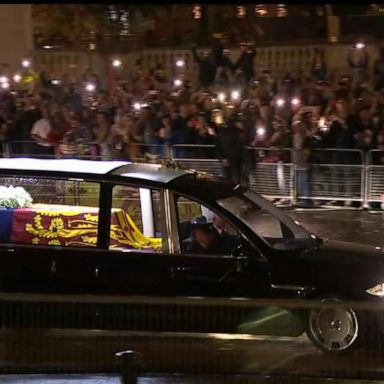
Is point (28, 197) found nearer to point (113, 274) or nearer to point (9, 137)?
point (113, 274)

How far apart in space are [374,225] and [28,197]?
6.44 meters

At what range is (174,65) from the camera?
67.5ft

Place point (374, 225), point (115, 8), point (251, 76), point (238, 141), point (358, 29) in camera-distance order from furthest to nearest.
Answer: point (115, 8), point (358, 29), point (251, 76), point (238, 141), point (374, 225)

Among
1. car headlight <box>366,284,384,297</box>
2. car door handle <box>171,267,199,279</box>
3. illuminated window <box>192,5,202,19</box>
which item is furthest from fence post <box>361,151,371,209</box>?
illuminated window <box>192,5,202,19</box>

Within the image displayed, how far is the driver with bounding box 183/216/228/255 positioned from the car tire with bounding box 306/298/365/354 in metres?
0.92

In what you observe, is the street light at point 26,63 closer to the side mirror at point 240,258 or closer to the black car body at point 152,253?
the black car body at point 152,253

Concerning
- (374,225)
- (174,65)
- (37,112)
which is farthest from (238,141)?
(174,65)

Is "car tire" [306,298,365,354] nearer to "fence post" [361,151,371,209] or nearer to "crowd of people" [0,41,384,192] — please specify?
"crowd of people" [0,41,384,192]

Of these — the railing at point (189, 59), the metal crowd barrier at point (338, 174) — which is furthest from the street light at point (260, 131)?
the railing at point (189, 59)

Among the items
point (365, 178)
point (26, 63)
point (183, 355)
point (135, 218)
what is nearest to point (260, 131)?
point (365, 178)

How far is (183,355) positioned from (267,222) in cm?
162

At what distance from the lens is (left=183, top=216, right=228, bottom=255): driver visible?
6.85 meters

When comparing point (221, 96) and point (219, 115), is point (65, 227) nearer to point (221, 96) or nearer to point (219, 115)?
point (219, 115)

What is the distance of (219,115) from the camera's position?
13.9 m
